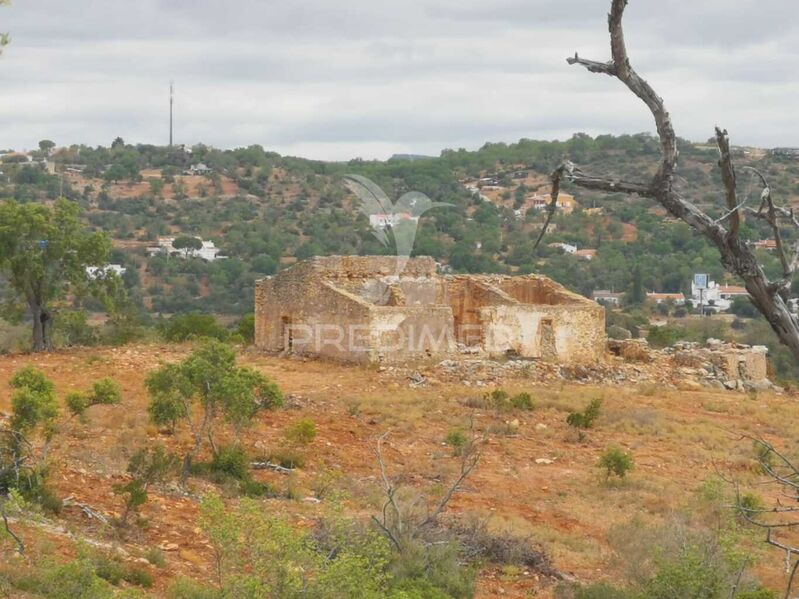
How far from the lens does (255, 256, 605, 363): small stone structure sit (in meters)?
21.3

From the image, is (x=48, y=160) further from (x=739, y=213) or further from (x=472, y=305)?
(x=739, y=213)

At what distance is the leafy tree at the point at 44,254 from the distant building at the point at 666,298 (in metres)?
36.7

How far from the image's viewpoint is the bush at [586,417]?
17.9 meters

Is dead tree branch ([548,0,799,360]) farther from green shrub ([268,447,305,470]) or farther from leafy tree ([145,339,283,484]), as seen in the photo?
green shrub ([268,447,305,470])

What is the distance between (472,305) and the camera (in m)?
24.3

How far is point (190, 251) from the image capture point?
188ft

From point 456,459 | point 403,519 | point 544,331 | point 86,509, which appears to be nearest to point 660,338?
point 544,331

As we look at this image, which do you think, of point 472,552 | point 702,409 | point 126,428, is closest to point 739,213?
point 472,552

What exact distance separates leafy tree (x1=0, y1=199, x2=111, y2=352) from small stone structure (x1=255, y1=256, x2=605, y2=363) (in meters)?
3.36

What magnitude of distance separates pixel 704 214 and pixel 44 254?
667 inches

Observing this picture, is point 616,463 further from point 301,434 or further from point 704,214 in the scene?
point 704,214

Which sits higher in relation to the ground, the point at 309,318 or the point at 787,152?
the point at 787,152

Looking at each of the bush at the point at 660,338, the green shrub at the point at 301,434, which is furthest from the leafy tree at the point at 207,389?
the bush at the point at 660,338

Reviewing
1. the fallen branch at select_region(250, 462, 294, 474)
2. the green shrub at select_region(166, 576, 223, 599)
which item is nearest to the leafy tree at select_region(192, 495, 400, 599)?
the green shrub at select_region(166, 576, 223, 599)
